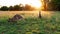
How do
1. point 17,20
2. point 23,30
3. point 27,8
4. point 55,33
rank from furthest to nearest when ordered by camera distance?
point 27,8 < point 17,20 < point 23,30 < point 55,33

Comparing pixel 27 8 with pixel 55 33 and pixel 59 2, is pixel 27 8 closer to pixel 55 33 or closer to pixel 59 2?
pixel 59 2

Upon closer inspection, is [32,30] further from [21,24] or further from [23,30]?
[21,24]

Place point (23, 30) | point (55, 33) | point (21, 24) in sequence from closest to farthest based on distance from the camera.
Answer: point (55, 33)
point (23, 30)
point (21, 24)

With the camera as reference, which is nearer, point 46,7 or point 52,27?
point 52,27

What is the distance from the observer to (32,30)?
7477 mm

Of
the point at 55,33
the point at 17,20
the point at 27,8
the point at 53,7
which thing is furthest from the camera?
the point at 53,7

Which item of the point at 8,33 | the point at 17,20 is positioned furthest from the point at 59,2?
the point at 8,33

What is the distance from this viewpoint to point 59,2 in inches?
715

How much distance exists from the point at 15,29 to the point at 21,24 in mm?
901

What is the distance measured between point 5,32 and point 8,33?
237 mm

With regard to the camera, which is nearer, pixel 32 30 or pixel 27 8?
pixel 32 30

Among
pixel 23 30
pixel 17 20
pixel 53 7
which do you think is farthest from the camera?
pixel 53 7

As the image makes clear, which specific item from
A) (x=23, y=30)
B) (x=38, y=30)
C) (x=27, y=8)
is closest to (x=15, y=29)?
(x=23, y=30)

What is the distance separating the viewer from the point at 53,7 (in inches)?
721
